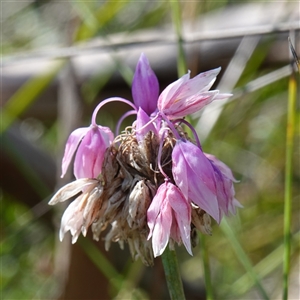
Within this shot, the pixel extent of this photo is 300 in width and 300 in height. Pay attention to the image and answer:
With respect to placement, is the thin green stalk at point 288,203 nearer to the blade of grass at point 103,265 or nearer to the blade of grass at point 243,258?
the blade of grass at point 243,258

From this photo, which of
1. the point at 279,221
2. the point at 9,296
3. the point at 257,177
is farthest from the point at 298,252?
the point at 9,296

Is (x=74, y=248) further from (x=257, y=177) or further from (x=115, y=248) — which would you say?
(x=257, y=177)

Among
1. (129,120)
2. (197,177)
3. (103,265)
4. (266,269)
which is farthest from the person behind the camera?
(129,120)

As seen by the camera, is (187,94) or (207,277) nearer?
(187,94)

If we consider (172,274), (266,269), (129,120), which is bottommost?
(266,269)

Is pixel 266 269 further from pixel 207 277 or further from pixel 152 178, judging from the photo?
pixel 152 178

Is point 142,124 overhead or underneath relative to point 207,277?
overhead

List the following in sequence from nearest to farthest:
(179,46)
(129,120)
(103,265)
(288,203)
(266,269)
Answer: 1. (288,203)
2. (179,46)
3. (266,269)
4. (103,265)
5. (129,120)

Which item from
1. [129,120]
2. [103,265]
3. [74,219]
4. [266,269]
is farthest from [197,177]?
[129,120]
